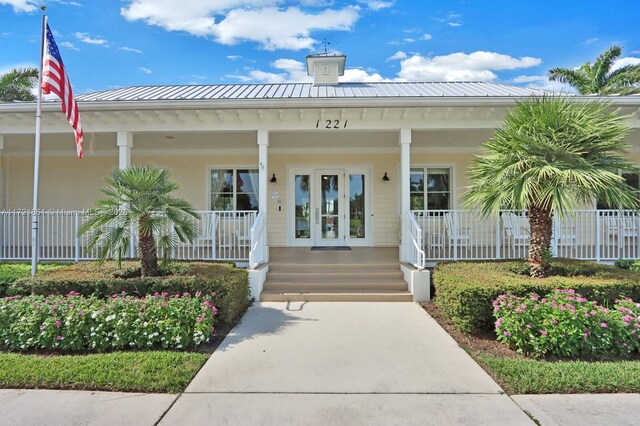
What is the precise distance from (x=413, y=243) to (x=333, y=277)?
1709mm

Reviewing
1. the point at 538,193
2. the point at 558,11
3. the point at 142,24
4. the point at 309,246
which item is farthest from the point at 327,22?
the point at 538,193


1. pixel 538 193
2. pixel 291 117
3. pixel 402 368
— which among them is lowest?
pixel 402 368

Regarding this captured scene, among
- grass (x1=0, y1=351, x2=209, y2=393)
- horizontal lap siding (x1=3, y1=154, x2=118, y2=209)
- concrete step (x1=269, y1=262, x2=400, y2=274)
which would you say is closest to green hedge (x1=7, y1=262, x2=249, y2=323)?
grass (x1=0, y1=351, x2=209, y2=393)

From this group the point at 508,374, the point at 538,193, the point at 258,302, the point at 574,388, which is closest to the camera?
the point at 574,388

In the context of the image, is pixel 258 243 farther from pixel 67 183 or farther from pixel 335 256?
pixel 67 183

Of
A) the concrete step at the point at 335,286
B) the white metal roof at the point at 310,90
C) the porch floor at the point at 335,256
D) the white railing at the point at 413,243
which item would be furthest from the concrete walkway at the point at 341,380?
the white metal roof at the point at 310,90

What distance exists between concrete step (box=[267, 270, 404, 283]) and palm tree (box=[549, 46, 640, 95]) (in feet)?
62.5

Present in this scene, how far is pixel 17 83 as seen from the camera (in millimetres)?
15695

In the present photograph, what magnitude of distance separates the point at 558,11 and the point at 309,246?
28.5ft

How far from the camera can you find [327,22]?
430 inches

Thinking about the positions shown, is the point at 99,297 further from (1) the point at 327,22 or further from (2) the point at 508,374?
(1) the point at 327,22

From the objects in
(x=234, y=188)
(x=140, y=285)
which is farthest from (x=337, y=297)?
(x=234, y=188)

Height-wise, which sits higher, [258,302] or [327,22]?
[327,22]

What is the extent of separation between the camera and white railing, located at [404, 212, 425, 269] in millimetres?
6469
